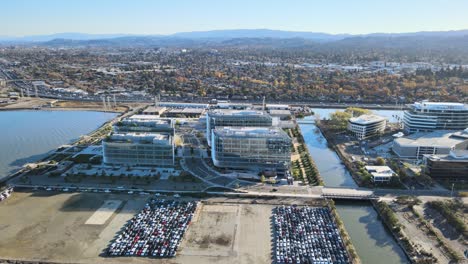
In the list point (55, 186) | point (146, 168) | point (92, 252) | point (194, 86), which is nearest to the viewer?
point (92, 252)

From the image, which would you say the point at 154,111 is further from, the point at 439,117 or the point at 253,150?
the point at 439,117

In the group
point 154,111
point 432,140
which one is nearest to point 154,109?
point 154,111

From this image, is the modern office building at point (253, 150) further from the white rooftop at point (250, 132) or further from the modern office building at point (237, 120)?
the modern office building at point (237, 120)

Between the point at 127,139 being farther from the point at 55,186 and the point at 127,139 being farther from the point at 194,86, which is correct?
the point at 194,86

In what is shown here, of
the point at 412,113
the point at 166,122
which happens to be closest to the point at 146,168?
the point at 166,122

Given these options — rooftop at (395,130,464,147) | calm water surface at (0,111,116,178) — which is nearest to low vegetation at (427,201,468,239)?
rooftop at (395,130,464,147)

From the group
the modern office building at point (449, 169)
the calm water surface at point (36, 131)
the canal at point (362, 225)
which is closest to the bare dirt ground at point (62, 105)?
the calm water surface at point (36, 131)
